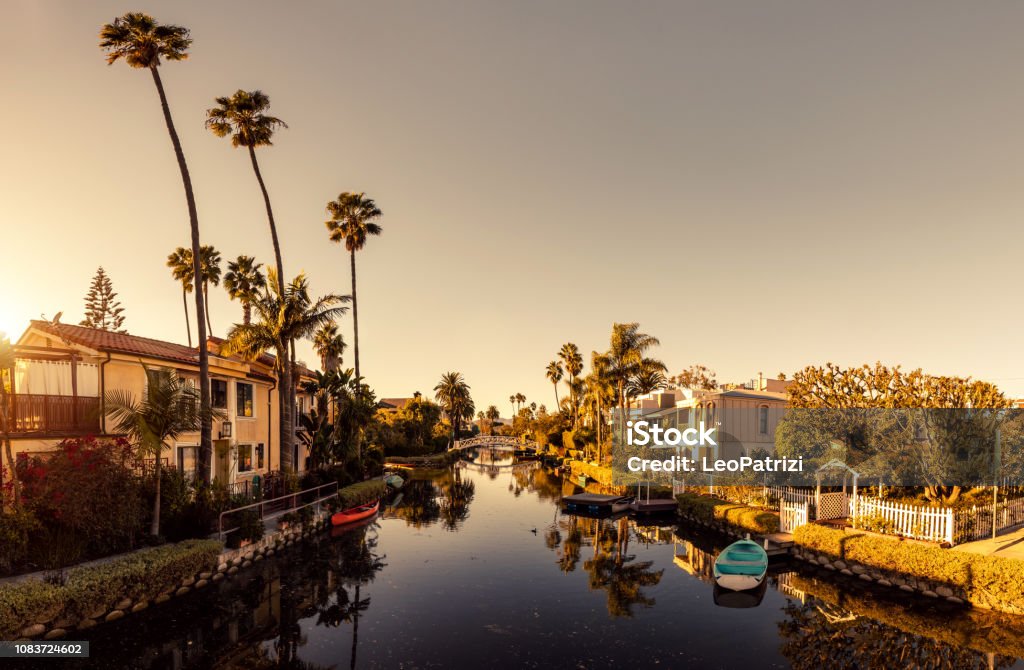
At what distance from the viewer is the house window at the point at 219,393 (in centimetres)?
3388

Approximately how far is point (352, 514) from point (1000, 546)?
3437 centimetres

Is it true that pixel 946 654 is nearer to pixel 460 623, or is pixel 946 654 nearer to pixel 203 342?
pixel 460 623

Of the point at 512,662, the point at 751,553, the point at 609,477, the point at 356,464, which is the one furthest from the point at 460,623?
the point at 609,477

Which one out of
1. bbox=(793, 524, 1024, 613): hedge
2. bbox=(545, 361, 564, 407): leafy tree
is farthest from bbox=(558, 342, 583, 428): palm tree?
bbox=(793, 524, 1024, 613): hedge

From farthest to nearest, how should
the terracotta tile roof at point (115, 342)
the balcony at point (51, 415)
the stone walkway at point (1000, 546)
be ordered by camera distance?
the terracotta tile roof at point (115, 342) < the stone walkway at point (1000, 546) < the balcony at point (51, 415)

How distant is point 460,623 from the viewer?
813 inches

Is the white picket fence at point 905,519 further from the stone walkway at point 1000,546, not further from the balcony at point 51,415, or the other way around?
the balcony at point 51,415

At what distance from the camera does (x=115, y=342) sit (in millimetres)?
27062

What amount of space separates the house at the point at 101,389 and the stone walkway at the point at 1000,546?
116ft

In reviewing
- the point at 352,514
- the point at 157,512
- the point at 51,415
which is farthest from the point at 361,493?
the point at 51,415

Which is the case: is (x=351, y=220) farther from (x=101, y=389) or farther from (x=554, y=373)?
(x=554, y=373)

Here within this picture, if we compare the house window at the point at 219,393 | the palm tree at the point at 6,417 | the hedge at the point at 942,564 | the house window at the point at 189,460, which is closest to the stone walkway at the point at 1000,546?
the hedge at the point at 942,564

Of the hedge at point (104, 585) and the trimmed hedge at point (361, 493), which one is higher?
the hedge at point (104, 585)

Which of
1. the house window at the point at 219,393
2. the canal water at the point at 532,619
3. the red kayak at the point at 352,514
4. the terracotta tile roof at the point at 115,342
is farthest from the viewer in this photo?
the red kayak at the point at 352,514
